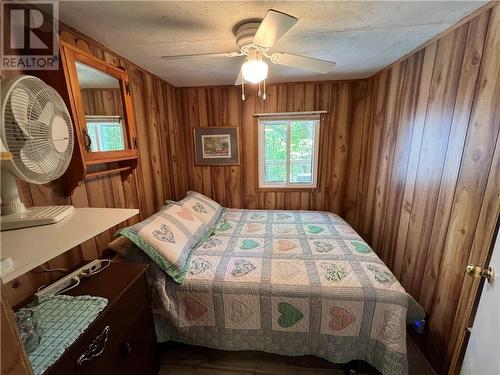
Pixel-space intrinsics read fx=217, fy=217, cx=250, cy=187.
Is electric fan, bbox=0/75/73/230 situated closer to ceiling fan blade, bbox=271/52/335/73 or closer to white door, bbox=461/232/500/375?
ceiling fan blade, bbox=271/52/335/73

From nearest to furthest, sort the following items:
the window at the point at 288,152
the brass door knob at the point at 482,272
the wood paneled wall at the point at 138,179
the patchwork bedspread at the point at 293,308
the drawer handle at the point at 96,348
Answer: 1. the drawer handle at the point at 96,348
2. the brass door knob at the point at 482,272
3. the wood paneled wall at the point at 138,179
4. the patchwork bedspread at the point at 293,308
5. the window at the point at 288,152

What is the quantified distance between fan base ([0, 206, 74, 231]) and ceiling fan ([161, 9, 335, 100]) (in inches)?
40.2

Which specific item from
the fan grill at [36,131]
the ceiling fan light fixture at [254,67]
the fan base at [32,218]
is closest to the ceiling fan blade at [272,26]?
the ceiling fan light fixture at [254,67]

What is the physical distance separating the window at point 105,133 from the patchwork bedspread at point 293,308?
89 cm

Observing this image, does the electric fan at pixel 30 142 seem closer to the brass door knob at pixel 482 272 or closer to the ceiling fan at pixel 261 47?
the ceiling fan at pixel 261 47

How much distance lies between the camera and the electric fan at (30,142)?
72 centimetres

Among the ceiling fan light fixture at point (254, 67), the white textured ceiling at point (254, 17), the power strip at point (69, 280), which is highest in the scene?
the white textured ceiling at point (254, 17)

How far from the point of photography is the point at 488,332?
3.15ft

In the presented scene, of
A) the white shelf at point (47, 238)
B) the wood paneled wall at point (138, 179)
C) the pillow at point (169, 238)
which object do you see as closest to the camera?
the white shelf at point (47, 238)

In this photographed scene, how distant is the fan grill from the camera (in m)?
0.72

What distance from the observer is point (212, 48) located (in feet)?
5.24

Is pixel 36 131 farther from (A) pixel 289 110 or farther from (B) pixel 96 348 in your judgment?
(A) pixel 289 110

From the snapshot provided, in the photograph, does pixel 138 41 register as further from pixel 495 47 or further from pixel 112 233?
pixel 495 47

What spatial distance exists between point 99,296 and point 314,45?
6.70 feet
